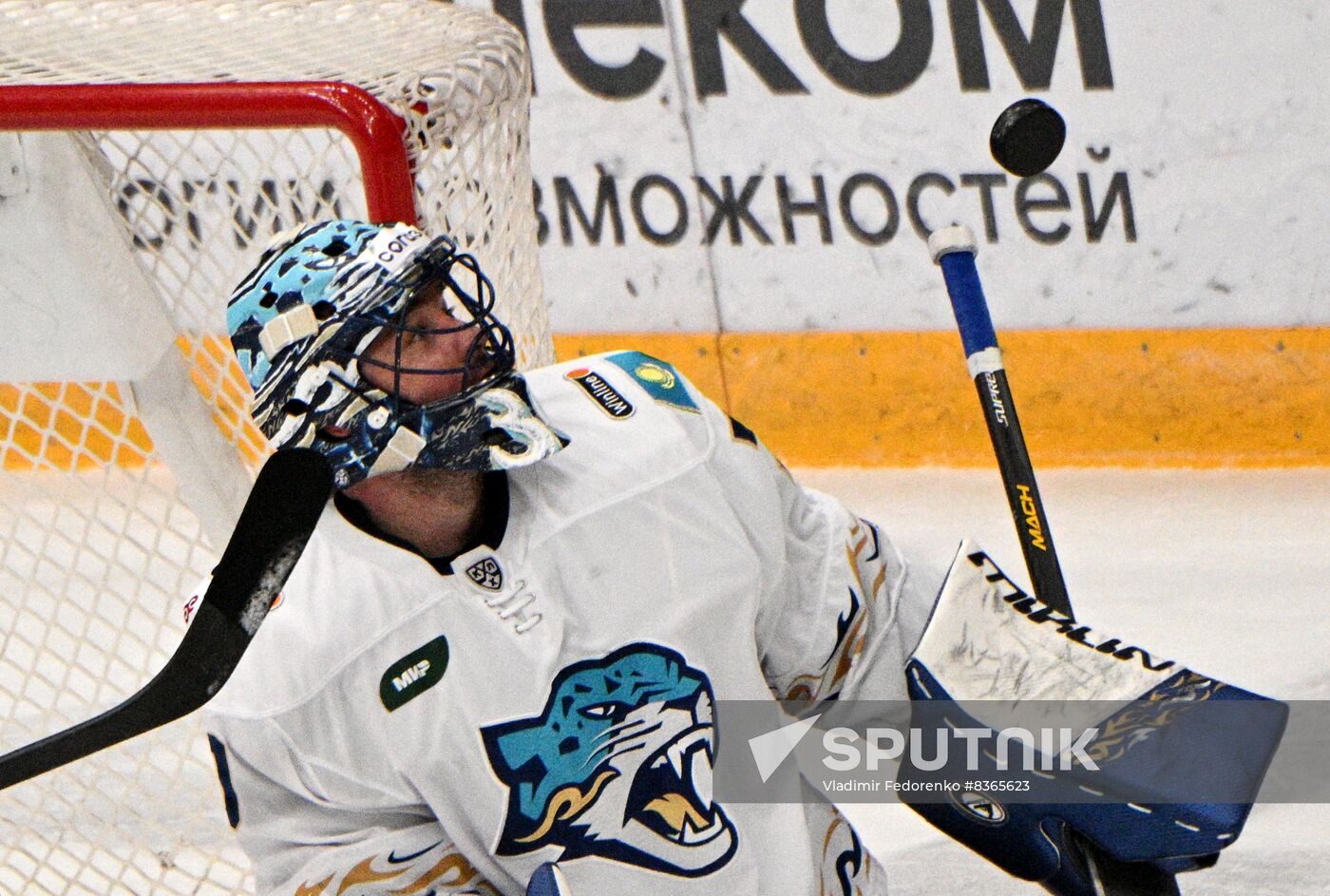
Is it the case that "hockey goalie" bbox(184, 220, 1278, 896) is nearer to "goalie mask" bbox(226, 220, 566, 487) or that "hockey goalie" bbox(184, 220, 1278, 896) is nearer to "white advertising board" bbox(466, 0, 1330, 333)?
"goalie mask" bbox(226, 220, 566, 487)

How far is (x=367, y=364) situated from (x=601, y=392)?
0.22 m

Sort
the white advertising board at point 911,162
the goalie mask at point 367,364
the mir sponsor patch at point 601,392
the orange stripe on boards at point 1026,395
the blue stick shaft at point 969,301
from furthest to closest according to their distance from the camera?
the orange stripe on boards at point 1026,395 → the white advertising board at point 911,162 → the blue stick shaft at point 969,301 → the mir sponsor patch at point 601,392 → the goalie mask at point 367,364

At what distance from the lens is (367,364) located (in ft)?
4.02

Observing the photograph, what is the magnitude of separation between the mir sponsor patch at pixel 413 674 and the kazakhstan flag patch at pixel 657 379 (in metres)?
0.27

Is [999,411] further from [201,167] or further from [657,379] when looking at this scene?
[201,167]

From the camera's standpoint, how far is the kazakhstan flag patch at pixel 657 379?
1371 millimetres

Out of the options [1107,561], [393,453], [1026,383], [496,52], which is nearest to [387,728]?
[393,453]

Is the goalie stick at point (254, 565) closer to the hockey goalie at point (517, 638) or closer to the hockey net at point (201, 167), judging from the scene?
the hockey goalie at point (517, 638)

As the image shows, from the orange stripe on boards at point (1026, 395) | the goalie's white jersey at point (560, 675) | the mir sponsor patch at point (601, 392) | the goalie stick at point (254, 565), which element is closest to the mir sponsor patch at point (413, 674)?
the goalie's white jersey at point (560, 675)

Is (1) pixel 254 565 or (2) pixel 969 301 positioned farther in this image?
(2) pixel 969 301

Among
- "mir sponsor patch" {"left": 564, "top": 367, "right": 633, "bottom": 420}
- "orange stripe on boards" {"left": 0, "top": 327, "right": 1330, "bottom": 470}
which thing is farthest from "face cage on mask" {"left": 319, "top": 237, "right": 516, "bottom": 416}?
"orange stripe on boards" {"left": 0, "top": 327, "right": 1330, "bottom": 470}

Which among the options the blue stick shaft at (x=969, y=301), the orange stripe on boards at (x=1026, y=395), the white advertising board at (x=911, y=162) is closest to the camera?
the blue stick shaft at (x=969, y=301)

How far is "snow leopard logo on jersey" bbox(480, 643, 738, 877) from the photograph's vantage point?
4.14ft

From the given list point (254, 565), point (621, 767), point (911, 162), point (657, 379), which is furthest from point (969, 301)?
point (911, 162)
